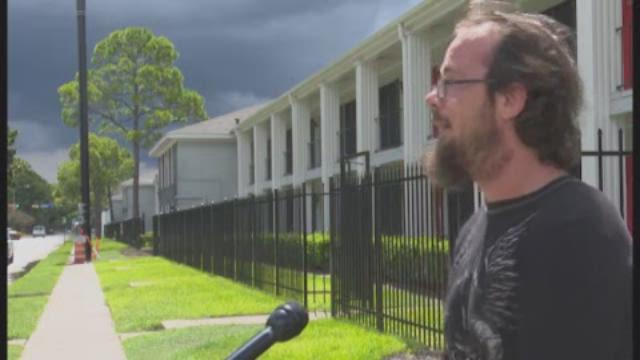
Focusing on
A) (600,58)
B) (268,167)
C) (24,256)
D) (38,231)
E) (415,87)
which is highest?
(415,87)

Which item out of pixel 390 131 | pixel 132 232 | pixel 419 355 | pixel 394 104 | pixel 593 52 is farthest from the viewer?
pixel 132 232

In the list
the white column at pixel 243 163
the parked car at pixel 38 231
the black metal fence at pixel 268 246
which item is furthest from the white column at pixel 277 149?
the parked car at pixel 38 231

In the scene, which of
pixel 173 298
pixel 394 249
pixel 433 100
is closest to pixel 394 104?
pixel 173 298

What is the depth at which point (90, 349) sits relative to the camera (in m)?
10.7

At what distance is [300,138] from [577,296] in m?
29.0

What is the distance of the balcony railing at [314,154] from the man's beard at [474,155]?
28677 mm

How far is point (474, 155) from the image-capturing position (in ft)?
6.14

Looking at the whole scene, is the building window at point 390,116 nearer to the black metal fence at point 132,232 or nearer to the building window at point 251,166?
the building window at point 251,166

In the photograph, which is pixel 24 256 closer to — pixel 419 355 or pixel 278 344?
pixel 278 344

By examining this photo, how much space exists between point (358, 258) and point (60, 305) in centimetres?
708

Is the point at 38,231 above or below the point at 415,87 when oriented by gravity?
below

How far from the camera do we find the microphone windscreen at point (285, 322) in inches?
69.7

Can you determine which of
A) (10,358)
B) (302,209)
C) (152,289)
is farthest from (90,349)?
(152,289)

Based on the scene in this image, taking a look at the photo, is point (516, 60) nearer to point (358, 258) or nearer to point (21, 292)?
point (358, 258)
